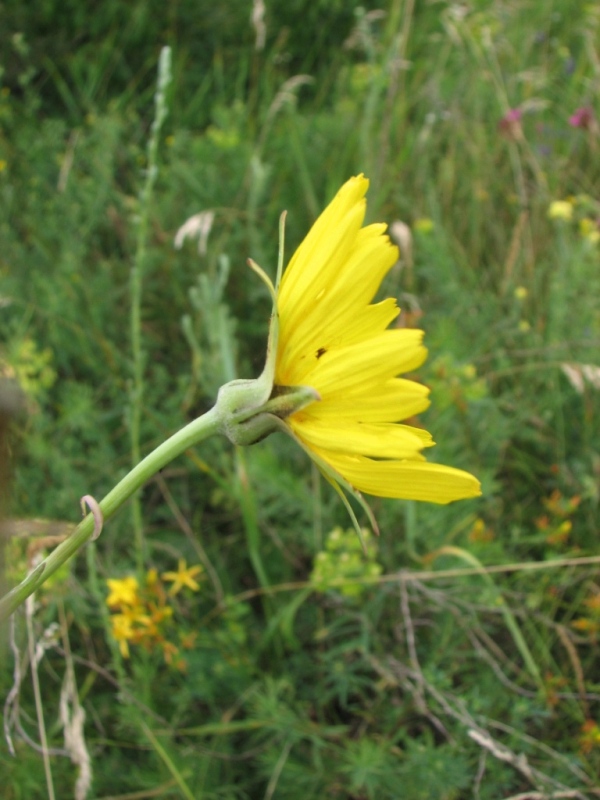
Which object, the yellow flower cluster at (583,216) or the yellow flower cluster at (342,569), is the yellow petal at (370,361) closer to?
the yellow flower cluster at (342,569)

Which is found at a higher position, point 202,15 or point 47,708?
point 202,15

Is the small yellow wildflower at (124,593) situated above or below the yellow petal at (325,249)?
below

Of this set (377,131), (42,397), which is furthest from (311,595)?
(377,131)

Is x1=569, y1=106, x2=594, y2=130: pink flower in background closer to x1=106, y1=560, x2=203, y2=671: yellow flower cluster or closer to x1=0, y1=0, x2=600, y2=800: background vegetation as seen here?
x1=0, y1=0, x2=600, y2=800: background vegetation

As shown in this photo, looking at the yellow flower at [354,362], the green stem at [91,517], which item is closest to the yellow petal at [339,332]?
the yellow flower at [354,362]

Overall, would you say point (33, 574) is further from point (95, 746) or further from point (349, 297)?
point (95, 746)
